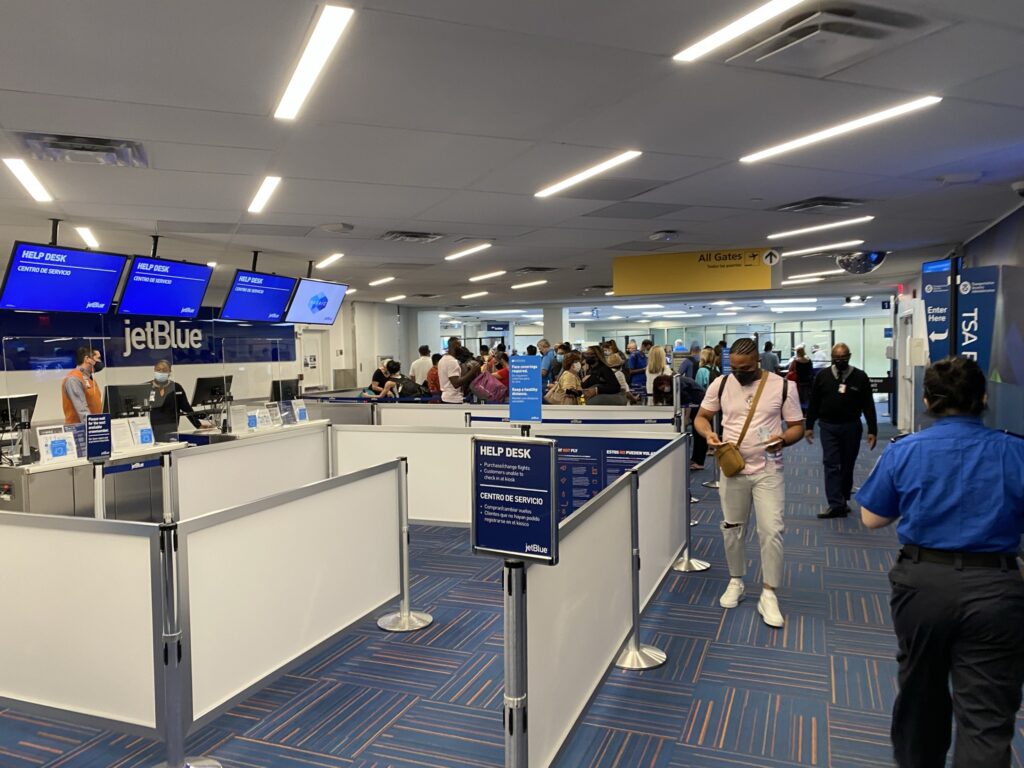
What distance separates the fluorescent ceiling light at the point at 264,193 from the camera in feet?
16.1

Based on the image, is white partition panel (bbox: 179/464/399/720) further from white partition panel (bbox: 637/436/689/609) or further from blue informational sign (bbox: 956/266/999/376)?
blue informational sign (bbox: 956/266/999/376)

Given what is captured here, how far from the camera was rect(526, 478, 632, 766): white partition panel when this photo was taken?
2182 mm

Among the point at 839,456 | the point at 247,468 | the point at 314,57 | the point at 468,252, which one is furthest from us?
the point at 468,252

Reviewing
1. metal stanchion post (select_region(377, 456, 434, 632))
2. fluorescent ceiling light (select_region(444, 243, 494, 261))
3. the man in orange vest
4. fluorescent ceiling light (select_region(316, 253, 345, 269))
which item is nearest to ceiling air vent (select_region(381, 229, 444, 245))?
fluorescent ceiling light (select_region(444, 243, 494, 261))

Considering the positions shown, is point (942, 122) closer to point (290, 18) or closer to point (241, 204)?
point (290, 18)

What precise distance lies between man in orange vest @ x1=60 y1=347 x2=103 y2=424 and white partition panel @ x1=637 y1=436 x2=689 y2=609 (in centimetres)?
517

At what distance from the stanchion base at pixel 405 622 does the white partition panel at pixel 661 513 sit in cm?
126

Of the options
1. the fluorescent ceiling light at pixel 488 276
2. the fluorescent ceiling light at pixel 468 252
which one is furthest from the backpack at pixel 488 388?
the fluorescent ceiling light at pixel 488 276

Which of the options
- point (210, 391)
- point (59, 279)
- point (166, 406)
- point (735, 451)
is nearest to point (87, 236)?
point (59, 279)

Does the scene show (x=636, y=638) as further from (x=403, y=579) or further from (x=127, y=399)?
(x=127, y=399)

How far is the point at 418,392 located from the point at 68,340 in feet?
15.9

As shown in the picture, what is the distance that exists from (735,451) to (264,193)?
384cm

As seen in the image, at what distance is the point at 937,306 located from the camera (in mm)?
6363

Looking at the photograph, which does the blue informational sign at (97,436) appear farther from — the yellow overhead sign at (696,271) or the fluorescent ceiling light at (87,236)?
the yellow overhead sign at (696,271)
